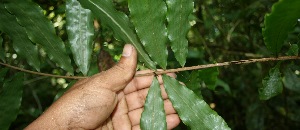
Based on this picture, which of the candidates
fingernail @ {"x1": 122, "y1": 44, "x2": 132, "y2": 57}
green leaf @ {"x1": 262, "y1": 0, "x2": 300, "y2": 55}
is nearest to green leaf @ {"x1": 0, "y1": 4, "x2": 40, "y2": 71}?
fingernail @ {"x1": 122, "y1": 44, "x2": 132, "y2": 57}

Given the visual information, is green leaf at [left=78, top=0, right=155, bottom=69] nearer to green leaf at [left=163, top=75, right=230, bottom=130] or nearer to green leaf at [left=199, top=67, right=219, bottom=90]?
green leaf at [left=163, top=75, right=230, bottom=130]

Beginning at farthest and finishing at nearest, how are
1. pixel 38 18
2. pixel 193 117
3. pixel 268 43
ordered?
pixel 38 18
pixel 193 117
pixel 268 43

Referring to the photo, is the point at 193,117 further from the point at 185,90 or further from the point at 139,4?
the point at 139,4

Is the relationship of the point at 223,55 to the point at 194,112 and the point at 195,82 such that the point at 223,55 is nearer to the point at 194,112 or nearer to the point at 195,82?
the point at 195,82

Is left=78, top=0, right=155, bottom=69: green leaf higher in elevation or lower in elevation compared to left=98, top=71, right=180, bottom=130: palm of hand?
higher

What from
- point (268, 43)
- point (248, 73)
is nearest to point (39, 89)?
point (248, 73)

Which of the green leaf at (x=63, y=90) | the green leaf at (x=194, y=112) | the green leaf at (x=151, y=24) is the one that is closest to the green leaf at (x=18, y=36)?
the green leaf at (x=63, y=90)
